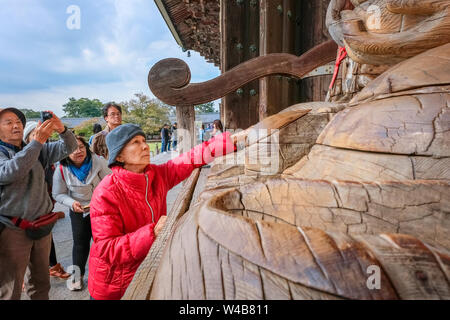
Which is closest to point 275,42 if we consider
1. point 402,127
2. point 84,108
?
point 402,127

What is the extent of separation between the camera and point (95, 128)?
354 cm

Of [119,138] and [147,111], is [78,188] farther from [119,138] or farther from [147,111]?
[147,111]

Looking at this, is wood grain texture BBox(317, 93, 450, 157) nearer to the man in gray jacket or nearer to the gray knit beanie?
the gray knit beanie

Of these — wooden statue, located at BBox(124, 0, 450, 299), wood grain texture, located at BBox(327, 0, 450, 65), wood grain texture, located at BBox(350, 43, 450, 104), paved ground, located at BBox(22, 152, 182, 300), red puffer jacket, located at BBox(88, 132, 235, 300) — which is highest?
wood grain texture, located at BBox(327, 0, 450, 65)

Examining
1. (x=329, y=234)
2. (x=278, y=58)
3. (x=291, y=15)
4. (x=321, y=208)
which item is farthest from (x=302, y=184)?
(x=291, y=15)

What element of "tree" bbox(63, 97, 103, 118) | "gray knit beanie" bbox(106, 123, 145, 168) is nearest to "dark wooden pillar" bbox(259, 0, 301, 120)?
"gray knit beanie" bbox(106, 123, 145, 168)

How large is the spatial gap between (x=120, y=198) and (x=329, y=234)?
1025 millimetres

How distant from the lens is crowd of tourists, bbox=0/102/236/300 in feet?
3.67

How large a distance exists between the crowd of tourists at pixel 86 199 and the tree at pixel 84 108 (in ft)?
49.3

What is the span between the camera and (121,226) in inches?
46.6

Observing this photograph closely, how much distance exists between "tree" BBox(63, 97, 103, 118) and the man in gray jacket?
15384mm

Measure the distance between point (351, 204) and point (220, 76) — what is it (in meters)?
1.28

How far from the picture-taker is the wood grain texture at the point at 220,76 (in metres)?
1.58
